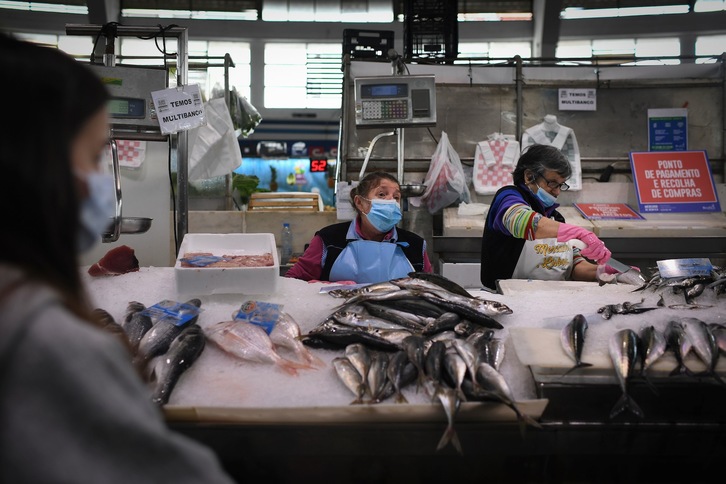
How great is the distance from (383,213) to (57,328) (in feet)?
9.50

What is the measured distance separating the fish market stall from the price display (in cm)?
1238

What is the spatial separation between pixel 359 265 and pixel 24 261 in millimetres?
2805

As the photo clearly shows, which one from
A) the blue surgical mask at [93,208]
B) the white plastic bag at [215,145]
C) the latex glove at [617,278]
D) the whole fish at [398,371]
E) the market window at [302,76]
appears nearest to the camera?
the blue surgical mask at [93,208]

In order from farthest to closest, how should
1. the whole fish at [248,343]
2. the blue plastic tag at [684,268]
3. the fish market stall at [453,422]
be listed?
the blue plastic tag at [684,268]
the whole fish at [248,343]
the fish market stall at [453,422]

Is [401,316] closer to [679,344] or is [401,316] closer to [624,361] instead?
[624,361]

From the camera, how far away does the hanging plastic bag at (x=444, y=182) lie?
19.3ft

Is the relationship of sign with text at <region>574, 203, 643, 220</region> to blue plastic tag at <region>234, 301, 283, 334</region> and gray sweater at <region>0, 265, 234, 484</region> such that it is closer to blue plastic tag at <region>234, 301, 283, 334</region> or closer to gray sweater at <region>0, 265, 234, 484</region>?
blue plastic tag at <region>234, 301, 283, 334</region>

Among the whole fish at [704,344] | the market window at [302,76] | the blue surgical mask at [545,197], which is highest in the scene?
the market window at [302,76]

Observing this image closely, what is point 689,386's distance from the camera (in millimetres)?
1884

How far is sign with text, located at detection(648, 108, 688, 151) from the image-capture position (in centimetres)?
664

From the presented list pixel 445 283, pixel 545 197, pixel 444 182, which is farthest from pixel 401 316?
pixel 444 182

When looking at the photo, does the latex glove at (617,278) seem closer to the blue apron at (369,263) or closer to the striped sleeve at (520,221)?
the striped sleeve at (520,221)

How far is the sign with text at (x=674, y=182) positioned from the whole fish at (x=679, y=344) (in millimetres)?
4264

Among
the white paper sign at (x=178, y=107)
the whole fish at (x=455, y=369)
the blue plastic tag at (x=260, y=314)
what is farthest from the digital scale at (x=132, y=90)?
the whole fish at (x=455, y=369)
